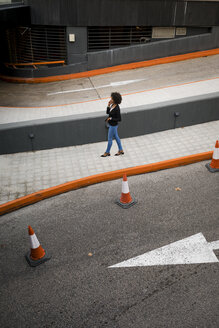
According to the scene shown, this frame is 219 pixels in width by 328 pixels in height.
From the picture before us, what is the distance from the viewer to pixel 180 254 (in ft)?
16.6

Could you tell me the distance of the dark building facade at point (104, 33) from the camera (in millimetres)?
16609

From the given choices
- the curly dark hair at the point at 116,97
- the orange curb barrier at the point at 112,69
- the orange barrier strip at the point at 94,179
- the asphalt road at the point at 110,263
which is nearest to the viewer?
the asphalt road at the point at 110,263

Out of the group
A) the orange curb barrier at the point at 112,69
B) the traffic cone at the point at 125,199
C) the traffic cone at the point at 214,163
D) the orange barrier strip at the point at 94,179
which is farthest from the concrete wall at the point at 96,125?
the orange curb barrier at the point at 112,69

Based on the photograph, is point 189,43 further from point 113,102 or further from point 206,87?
point 113,102

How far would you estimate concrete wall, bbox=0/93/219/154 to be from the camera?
829cm

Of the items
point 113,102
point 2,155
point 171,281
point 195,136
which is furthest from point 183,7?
point 171,281

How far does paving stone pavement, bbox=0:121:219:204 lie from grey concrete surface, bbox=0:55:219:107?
16.1ft

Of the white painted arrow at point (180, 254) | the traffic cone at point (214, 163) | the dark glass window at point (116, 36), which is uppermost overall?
the dark glass window at point (116, 36)

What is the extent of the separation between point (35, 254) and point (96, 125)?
184 inches

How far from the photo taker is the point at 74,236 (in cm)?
555

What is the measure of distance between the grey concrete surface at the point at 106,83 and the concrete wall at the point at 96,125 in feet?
14.9

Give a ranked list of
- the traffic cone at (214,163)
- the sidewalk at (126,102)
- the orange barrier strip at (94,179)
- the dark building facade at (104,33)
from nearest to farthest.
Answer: the orange barrier strip at (94,179) < the traffic cone at (214,163) < the sidewalk at (126,102) < the dark building facade at (104,33)

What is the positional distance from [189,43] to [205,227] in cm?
1512

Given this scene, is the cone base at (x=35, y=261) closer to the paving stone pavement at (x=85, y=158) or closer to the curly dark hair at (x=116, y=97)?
the paving stone pavement at (x=85, y=158)
